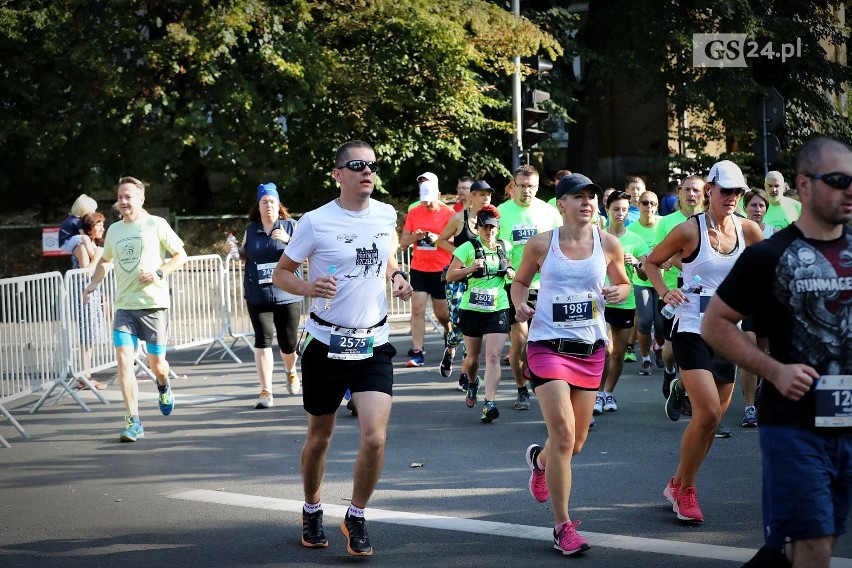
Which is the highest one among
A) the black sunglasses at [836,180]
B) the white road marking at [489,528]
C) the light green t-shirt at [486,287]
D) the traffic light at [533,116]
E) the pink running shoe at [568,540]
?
the traffic light at [533,116]

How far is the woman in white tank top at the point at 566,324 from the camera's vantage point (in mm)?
6359

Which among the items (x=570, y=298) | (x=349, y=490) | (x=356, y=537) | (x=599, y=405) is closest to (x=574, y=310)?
(x=570, y=298)

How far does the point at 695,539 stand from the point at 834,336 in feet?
7.96

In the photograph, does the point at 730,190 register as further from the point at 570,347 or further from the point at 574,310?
the point at 570,347

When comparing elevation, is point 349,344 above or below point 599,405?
above

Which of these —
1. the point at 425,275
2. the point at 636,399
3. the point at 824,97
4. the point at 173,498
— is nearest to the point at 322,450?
the point at 173,498

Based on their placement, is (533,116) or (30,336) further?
(533,116)

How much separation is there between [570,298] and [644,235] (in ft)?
20.7

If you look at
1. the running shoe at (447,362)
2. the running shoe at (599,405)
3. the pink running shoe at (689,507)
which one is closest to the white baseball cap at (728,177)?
the pink running shoe at (689,507)

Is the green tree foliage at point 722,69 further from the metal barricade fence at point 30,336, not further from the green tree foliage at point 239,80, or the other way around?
the metal barricade fence at point 30,336

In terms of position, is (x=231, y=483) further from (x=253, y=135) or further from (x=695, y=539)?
(x=253, y=135)
